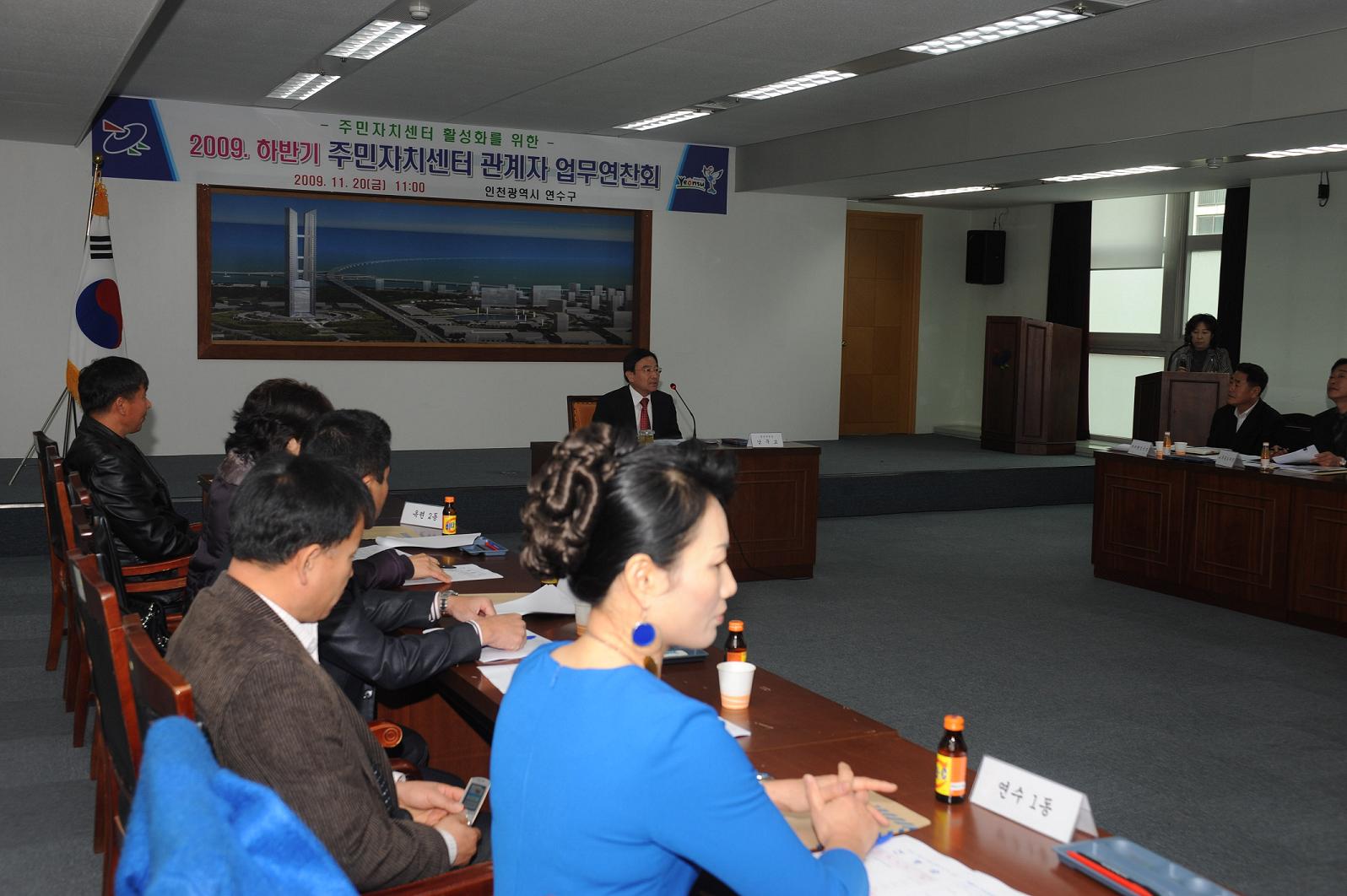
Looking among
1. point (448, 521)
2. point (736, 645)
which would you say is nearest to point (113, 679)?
point (736, 645)

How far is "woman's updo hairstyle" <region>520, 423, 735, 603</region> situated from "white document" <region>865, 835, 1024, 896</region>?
51cm

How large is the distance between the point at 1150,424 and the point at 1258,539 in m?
4.04

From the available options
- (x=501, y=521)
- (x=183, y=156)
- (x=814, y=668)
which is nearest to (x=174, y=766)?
(x=814, y=668)

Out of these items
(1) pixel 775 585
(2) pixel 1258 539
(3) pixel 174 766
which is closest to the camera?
(3) pixel 174 766

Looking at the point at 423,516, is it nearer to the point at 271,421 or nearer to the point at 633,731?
the point at 271,421

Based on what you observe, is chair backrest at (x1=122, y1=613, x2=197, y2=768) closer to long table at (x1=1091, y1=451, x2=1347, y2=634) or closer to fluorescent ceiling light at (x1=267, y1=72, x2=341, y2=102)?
long table at (x1=1091, y1=451, x2=1347, y2=634)

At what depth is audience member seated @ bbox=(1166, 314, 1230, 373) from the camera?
A: 8.10 metres

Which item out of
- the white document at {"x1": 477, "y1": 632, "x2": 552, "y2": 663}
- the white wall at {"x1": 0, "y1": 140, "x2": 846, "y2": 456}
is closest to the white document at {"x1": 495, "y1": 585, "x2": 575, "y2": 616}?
the white document at {"x1": 477, "y1": 632, "x2": 552, "y2": 663}

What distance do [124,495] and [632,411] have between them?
312 centimetres

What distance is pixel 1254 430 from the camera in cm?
680

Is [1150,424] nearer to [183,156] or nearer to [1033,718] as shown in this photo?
[1033,718]

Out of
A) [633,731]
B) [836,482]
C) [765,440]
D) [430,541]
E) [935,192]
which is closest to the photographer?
[633,731]

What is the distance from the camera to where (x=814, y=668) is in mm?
4754

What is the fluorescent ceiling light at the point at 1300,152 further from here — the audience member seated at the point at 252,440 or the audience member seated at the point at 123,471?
the audience member seated at the point at 123,471
